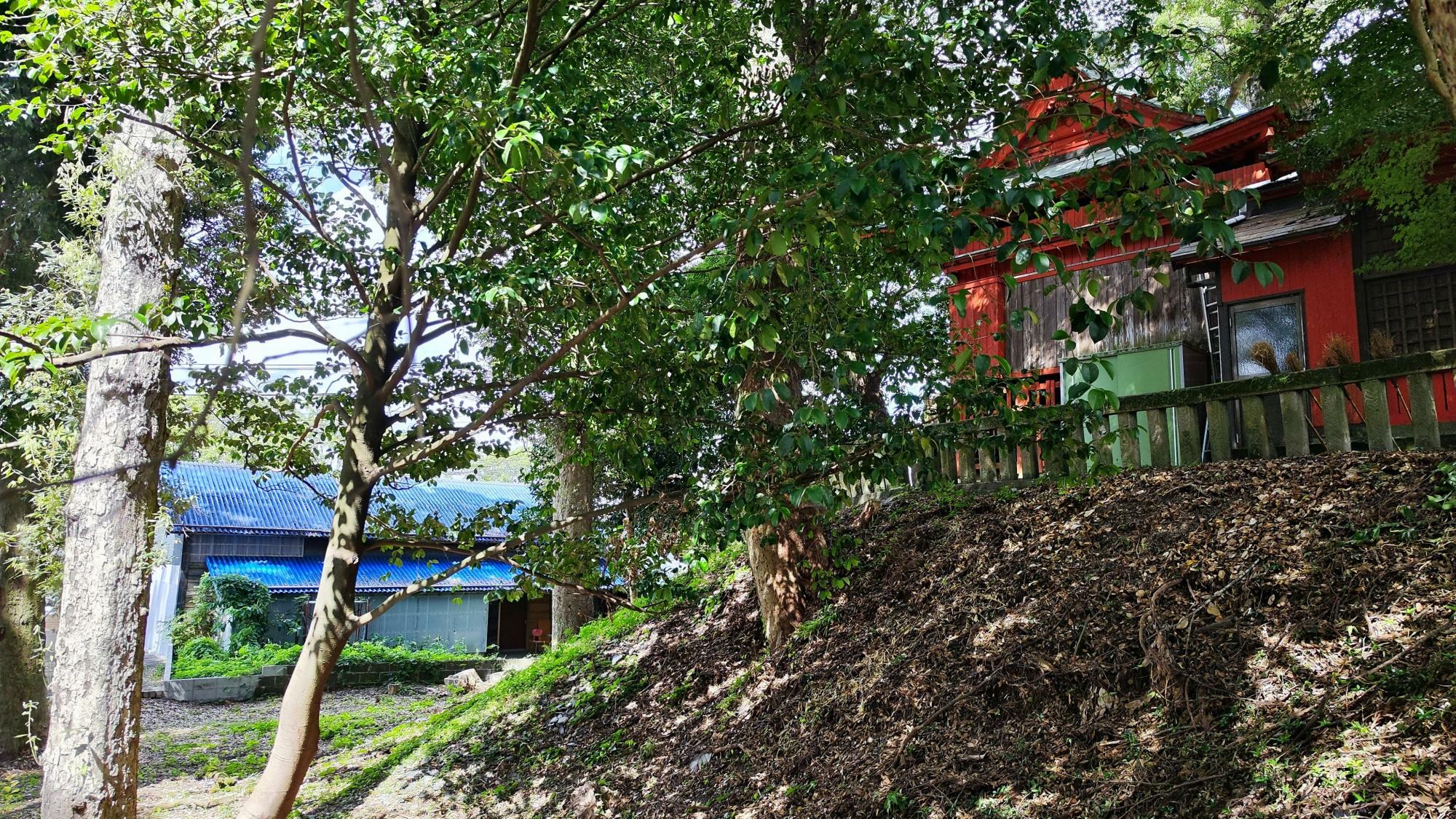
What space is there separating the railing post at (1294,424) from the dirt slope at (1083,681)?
1.12 ft

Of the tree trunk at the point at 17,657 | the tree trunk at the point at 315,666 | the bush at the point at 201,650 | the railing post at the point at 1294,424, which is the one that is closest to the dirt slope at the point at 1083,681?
the railing post at the point at 1294,424

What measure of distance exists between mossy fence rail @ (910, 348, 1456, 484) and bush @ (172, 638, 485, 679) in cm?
1599

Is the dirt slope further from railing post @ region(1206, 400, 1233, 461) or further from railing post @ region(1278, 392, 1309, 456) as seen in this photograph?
railing post @ region(1278, 392, 1309, 456)

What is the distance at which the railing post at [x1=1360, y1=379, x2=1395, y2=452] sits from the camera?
6484 mm

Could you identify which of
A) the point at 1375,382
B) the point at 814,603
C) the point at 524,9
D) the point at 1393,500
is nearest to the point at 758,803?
the point at 814,603

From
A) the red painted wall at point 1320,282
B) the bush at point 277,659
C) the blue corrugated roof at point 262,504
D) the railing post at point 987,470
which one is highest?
the red painted wall at point 1320,282

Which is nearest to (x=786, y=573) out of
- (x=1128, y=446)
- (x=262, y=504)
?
(x=1128, y=446)

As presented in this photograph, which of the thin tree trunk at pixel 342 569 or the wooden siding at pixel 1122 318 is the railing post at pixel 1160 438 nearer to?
the wooden siding at pixel 1122 318

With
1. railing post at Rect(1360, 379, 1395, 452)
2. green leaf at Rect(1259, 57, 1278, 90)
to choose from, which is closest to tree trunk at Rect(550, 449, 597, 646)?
railing post at Rect(1360, 379, 1395, 452)

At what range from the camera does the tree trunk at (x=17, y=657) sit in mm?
11359

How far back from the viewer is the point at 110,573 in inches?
275

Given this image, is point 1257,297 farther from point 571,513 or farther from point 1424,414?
point 571,513

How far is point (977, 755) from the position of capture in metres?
5.36

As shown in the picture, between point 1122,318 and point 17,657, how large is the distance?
1544cm
